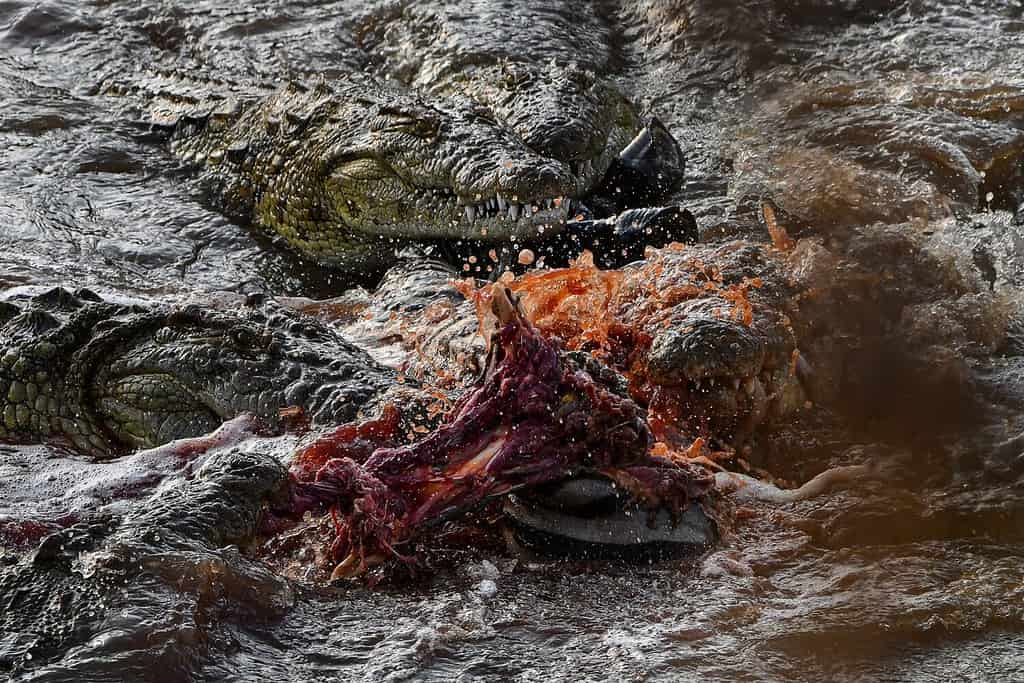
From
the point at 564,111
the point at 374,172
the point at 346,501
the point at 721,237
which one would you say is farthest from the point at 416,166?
the point at 346,501

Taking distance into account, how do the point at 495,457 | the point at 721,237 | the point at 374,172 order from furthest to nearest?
1. the point at 374,172
2. the point at 721,237
3. the point at 495,457

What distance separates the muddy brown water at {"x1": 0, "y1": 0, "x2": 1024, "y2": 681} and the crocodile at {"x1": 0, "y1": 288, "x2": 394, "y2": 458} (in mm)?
249

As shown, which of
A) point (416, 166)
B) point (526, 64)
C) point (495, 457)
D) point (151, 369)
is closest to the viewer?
point (495, 457)

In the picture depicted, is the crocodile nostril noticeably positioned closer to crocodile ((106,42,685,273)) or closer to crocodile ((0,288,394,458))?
crocodile ((0,288,394,458))

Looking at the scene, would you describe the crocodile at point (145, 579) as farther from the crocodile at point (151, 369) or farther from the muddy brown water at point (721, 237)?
the crocodile at point (151, 369)

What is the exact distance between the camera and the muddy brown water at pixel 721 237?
341 cm

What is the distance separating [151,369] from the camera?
4938 millimetres

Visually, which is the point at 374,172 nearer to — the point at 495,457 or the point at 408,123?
the point at 408,123

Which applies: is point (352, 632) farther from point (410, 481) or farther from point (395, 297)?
point (395, 297)

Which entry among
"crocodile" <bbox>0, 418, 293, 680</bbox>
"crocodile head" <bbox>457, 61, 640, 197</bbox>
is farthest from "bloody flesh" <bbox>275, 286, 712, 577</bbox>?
"crocodile head" <bbox>457, 61, 640, 197</bbox>

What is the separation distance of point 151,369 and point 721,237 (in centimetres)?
291

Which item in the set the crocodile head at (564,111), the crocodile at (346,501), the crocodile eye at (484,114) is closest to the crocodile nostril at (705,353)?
the crocodile at (346,501)

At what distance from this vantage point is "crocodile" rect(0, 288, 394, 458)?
4.80m

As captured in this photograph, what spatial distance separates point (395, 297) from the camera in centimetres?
598
